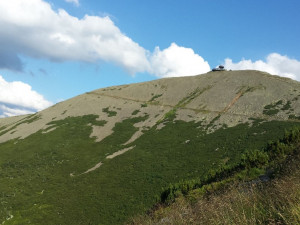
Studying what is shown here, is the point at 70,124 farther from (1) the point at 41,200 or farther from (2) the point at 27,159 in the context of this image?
(1) the point at 41,200

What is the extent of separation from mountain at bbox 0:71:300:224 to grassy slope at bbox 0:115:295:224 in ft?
0.59

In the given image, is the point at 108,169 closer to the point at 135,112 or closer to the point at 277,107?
the point at 135,112

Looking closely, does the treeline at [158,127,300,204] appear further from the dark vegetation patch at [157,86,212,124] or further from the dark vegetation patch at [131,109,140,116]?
the dark vegetation patch at [131,109,140,116]

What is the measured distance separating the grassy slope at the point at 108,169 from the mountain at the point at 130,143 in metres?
0.18

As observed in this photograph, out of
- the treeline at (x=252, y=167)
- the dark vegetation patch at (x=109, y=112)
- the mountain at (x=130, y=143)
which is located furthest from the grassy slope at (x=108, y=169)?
the dark vegetation patch at (x=109, y=112)

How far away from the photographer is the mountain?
37969mm

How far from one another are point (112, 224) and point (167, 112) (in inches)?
1709

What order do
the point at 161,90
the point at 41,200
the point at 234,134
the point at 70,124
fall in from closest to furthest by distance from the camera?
the point at 41,200 → the point at 234,134 → the point at 70,124 → the point at 161,90

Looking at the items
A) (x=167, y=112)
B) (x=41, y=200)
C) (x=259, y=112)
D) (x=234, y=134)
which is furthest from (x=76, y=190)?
(x=259, y=112)

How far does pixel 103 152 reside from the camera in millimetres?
56250

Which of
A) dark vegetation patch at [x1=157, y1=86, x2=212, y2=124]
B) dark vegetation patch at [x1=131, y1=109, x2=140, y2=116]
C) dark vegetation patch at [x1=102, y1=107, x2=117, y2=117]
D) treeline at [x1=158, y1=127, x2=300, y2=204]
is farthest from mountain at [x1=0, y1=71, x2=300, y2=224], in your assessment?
treeline at [x1=158, y1=127, x2=300, y2=204]

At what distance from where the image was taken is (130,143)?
192 ft

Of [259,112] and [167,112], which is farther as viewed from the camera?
[167,112]

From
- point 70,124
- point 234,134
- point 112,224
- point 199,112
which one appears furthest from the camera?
point 70,124
